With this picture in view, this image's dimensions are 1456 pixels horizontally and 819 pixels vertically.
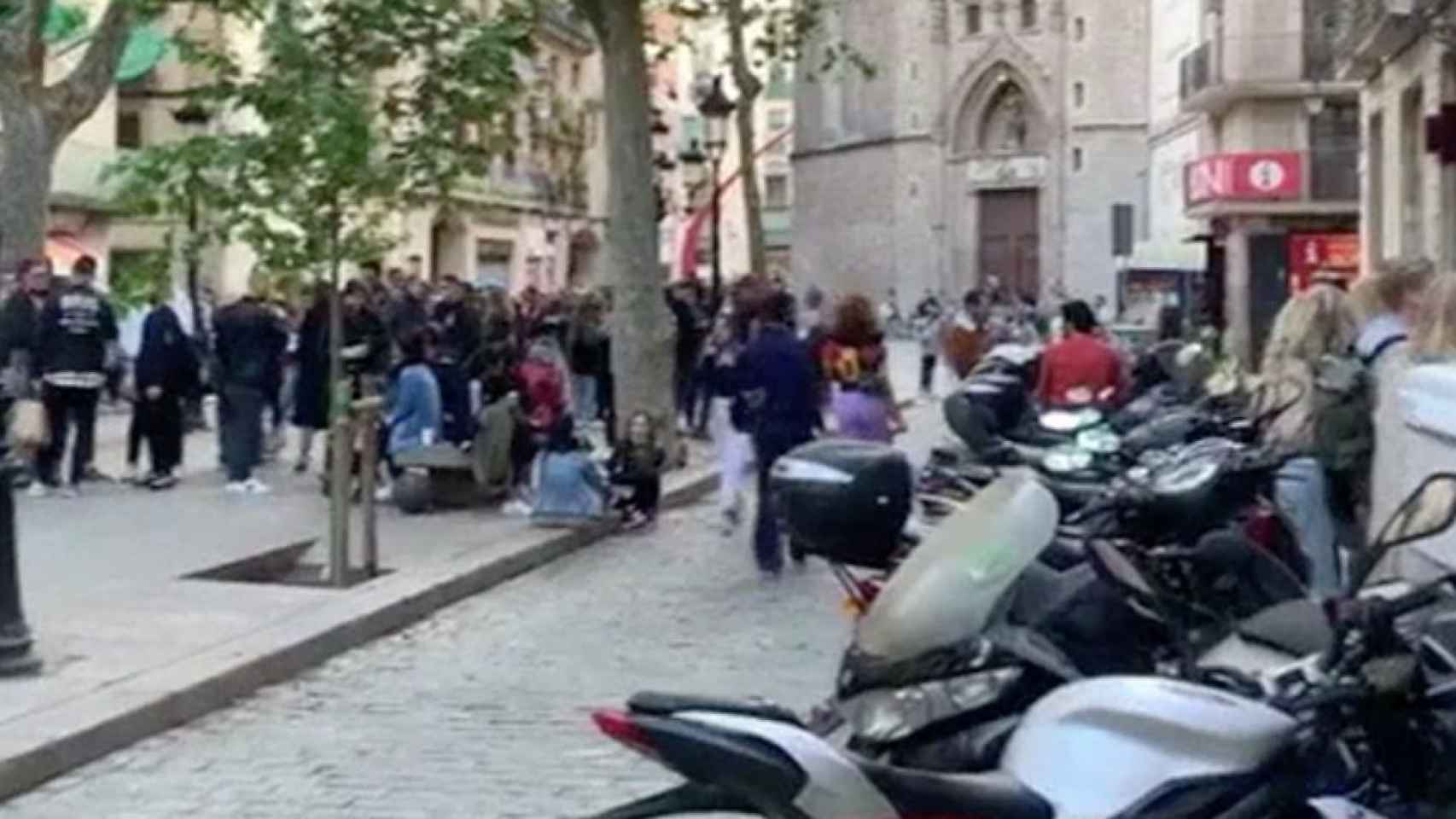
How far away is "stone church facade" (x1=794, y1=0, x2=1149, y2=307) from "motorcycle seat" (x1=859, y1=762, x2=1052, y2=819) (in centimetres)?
7028

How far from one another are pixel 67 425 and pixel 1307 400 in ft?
35.6

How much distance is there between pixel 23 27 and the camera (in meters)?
24.8

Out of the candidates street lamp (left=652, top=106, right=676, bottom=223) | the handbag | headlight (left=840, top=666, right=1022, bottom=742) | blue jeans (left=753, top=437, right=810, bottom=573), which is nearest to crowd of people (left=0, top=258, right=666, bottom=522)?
the handbag

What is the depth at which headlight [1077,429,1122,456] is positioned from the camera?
463 inches

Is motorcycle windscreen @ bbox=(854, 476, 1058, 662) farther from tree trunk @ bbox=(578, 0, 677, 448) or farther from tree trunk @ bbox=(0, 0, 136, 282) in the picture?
tree trunk @ bbox=(0, 0, 136, 282)

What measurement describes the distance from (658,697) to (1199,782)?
921 mm

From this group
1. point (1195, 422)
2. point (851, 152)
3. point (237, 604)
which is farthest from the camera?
point (851, 152)

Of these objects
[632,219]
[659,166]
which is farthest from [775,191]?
Answer: [632,219]

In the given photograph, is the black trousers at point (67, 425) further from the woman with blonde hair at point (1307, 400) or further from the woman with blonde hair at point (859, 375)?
the woman with blonde hair at point (1307, 400)

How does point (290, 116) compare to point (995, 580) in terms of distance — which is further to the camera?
point (290, 116)

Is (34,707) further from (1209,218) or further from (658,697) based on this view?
(1209,218)

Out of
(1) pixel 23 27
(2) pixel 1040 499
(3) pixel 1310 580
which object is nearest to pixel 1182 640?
(2) pixel 1040 499

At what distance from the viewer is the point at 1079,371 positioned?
19141 mm

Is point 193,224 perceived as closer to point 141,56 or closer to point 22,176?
point 22,176
